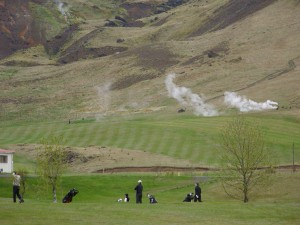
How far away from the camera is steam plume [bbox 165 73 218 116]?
452ft

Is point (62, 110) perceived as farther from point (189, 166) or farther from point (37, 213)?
point (37, 213)

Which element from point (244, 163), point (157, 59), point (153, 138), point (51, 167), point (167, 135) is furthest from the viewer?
point (157, 59)

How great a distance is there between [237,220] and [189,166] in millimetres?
49002

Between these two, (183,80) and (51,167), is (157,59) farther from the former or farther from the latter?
(51,167)

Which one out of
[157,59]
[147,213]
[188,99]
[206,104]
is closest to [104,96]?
[188,99]

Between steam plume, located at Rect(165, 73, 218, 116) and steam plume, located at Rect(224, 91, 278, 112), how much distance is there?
404cm

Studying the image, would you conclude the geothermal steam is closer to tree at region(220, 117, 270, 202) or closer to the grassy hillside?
the grassy hillside

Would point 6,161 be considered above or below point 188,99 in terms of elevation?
below

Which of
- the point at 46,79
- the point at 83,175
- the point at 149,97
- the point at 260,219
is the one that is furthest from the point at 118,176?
the point at 46,79

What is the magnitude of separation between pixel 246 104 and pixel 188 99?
59.9 ft

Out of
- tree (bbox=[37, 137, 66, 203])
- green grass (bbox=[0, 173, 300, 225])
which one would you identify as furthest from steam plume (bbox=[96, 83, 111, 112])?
green grass (bbox=[0, 173, 300, 225])

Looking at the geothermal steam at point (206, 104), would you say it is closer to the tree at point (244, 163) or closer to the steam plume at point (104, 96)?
the steam plume at point (104, 96)

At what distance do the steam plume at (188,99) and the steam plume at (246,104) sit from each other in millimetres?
4038

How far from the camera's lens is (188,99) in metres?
153
